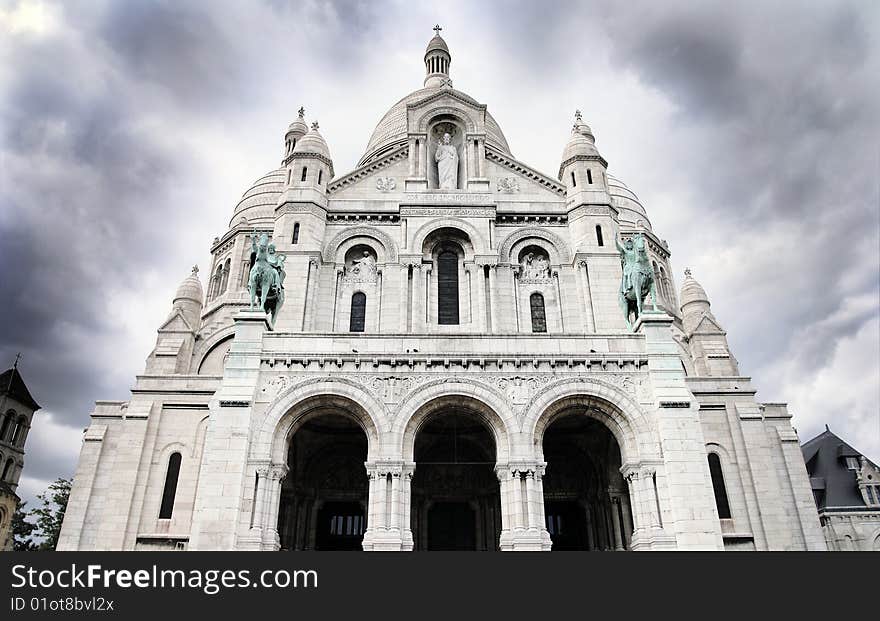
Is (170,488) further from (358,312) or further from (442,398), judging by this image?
(442,398)

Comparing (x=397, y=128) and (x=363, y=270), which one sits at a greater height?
(x=397, y=128)

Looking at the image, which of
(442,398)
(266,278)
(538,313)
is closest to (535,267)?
(538,313)

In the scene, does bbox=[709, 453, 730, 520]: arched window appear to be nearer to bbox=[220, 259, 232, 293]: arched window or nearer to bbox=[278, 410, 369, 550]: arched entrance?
bbox=[278, 410, 369, 550]: arched entrance

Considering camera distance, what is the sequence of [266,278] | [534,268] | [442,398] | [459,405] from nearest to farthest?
[442,398] < [459,405] < [266,278] < [534,268]

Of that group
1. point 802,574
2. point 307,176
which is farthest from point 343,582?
point 307,176

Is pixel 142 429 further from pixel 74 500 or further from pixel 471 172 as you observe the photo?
pixel 471 172

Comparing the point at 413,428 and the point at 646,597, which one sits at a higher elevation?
the point at 413,428

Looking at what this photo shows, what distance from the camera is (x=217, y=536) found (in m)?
17.8

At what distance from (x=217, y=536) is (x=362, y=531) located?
299 inches

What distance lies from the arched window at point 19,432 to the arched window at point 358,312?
112 feet

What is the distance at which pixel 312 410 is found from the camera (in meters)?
20.3

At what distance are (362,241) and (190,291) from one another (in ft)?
42.4

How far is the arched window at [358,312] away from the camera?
2749 centimetres

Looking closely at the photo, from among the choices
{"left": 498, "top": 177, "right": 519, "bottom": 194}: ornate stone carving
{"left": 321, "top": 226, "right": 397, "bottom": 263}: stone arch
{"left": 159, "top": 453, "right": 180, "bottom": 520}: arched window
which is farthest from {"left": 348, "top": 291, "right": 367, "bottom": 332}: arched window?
{"left": 159, "top": 453, "right": 180, "bottom": 520}: arched window
